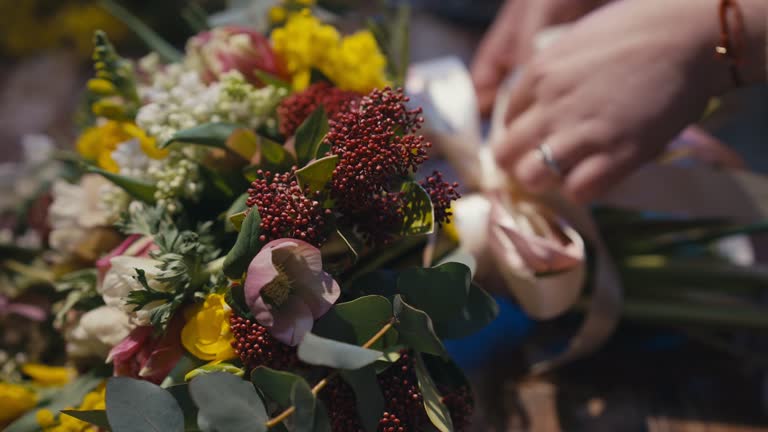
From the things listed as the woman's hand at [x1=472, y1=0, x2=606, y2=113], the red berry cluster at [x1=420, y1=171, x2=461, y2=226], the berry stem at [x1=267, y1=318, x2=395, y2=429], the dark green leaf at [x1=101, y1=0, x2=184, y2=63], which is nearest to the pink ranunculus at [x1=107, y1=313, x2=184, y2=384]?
the berry stem at [x1=267, y1=318, x2=395, y2=429]

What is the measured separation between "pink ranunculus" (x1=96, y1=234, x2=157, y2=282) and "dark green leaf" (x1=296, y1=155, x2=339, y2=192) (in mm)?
142

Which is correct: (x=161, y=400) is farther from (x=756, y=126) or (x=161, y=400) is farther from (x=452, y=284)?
(x=756, y=126)

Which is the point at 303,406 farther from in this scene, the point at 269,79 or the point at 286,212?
the point at 269,79

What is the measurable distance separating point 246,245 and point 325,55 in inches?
9.5

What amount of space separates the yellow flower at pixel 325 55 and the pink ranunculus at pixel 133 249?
7.6 inches

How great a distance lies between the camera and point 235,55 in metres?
0.51

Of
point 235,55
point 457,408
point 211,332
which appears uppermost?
point 235,55

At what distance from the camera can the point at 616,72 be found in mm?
523

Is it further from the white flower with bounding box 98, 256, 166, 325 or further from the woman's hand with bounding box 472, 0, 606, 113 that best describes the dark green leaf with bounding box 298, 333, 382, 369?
the woman's hand with bounding box 472, 0, 606, 113

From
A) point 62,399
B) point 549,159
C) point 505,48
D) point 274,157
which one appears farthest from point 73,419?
point 505,48

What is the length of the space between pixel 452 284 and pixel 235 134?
21 cm

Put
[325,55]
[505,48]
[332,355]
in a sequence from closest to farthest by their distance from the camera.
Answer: [332,355] → [325,55] → [505,48]

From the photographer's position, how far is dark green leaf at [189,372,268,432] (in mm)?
325

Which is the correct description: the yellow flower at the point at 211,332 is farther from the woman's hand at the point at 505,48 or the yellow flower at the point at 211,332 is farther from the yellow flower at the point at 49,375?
the woman's hand at the point at 505,48
